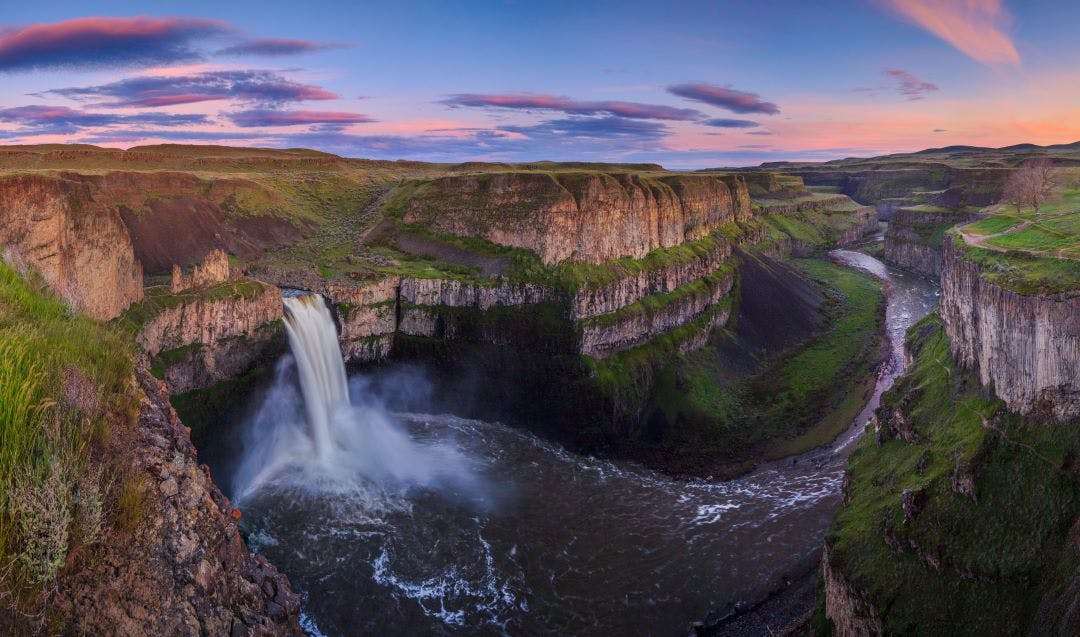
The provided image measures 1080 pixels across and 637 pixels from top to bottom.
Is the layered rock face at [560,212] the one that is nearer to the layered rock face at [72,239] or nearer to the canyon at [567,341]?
the canyon at [567,341]

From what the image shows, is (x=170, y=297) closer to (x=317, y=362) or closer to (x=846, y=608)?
(x=317, y=362)

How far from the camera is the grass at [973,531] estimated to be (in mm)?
20797

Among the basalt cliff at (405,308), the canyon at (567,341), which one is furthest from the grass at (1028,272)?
the basalt cliff at (405,308)

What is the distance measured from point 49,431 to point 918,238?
125m

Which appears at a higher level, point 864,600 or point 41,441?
point 41,441

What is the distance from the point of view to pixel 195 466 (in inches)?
512

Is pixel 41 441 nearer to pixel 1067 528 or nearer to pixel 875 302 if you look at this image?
pixel 1067 528

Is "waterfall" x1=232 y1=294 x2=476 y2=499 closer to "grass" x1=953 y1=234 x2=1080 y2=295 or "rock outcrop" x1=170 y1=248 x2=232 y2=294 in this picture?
"rock outcrop" x1=170 y1=248 x2=232 y2=294

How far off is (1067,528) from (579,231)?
1758 inches

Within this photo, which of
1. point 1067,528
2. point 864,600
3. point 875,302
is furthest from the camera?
point 875,302

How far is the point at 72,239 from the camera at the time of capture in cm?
3125

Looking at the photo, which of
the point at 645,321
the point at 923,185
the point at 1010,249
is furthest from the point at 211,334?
the point at 923,185

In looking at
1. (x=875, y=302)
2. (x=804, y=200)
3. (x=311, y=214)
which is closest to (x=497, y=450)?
(x=311, y=214)

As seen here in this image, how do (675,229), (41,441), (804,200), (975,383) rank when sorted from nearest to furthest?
1. (41,441)
2. (975,383)
3. (675,229)
4. (804,200)
